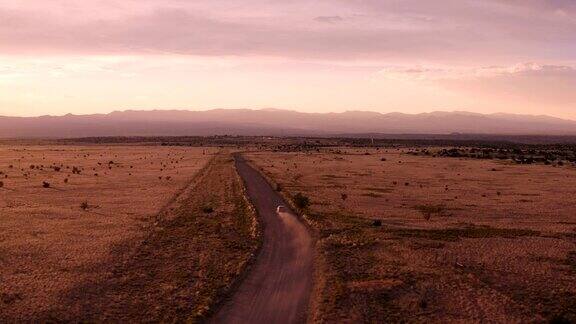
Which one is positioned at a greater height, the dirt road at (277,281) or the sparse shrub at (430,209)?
the sparse shrub at (430,209)

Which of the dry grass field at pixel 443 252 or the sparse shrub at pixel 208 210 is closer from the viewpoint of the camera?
the dry grass field at pixel 443 252

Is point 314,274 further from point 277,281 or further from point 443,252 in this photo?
point 443,252

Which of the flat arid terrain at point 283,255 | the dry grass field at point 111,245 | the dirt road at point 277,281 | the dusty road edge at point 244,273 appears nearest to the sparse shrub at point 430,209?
the flat arid terrain at point 283,255

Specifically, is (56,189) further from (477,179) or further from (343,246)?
(477,179)

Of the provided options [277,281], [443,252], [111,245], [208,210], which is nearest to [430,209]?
[443,252]

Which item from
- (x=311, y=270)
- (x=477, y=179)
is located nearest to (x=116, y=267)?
(x=311, y=270)

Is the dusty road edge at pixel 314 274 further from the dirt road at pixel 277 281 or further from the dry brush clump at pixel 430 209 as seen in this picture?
the dry brush clump at pixel 430 209
